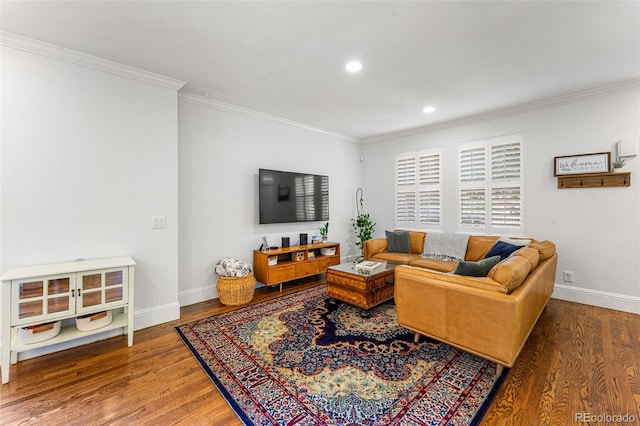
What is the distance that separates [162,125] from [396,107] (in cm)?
310

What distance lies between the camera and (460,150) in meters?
4.66

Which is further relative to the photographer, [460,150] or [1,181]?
[460,150]

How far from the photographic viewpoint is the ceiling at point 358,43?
200cm

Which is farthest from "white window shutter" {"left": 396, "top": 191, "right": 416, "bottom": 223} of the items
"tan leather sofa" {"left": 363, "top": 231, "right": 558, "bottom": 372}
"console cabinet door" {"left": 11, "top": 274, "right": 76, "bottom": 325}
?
"console cabinet door" {"left": 11, "top": 274, "right": 76, "bottom": 325}

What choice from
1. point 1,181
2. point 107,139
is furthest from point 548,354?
point 1,181

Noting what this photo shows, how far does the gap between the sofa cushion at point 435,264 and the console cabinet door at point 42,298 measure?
153 inches

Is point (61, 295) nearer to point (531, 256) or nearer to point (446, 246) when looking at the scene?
point (531, 256)

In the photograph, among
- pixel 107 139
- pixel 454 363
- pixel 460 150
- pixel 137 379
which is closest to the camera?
pixel 137 379

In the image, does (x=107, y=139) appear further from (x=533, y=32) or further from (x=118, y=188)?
(x=533, y=32)

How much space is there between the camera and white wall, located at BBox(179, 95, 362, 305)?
141 inches

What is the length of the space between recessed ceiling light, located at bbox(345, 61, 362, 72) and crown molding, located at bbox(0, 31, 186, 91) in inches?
74.1

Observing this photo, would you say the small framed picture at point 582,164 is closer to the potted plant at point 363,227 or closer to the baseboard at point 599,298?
the baseboard at point 599,298

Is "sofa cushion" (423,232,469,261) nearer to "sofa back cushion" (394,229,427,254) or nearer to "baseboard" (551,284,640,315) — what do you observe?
"sofa back cushion" (394,229,427,254)

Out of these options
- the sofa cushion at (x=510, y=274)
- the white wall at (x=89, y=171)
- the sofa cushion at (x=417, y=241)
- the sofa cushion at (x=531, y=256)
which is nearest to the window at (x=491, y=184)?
the sofa cushion at (x=417, y=241)
